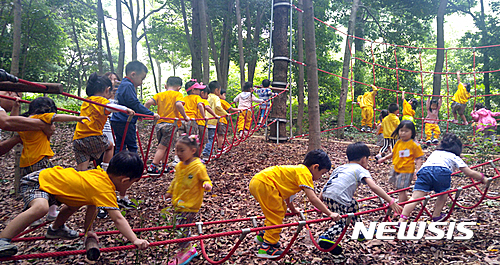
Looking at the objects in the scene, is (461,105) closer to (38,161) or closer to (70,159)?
(38,161)

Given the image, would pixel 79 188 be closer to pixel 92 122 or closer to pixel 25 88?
pixel 25 88

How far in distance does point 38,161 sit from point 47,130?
0.92ft

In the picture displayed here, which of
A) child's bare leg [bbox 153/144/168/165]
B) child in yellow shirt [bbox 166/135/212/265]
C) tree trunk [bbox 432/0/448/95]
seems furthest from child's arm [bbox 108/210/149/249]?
tree trunk [bbox 432/0/448/95]

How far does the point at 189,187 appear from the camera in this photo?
8.21 ft

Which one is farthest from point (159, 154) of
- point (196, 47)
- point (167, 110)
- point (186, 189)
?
point (196, 47)

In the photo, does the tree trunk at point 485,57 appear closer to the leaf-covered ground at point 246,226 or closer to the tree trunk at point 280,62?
the leaf-covered ground at point 246,226

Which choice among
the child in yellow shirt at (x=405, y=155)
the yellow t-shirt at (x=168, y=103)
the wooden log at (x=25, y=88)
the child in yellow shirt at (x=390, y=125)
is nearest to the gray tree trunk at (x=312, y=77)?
the child in yellow shirt at (x=405, y=155)

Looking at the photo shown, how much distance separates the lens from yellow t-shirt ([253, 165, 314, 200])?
Answer: 239cm

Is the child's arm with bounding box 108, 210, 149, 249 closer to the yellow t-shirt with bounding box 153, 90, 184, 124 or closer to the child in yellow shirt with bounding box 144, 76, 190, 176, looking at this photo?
the child in yellow shirt with bounding box 144, 76, 190, 176

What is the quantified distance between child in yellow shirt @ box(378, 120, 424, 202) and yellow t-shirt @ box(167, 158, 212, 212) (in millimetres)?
2107

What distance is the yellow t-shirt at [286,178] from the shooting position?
2.39m

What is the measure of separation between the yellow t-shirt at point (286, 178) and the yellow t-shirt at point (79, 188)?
111 centimetres

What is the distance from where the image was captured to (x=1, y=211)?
4.08m

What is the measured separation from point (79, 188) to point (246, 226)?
1.81 m
